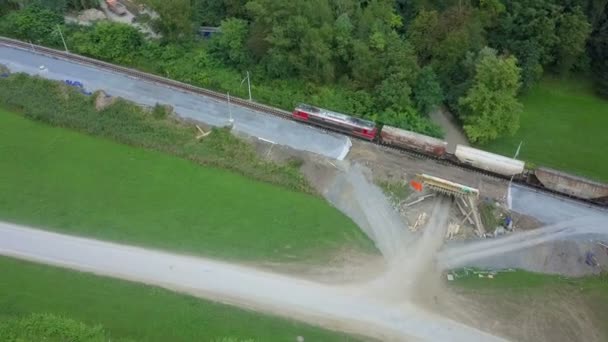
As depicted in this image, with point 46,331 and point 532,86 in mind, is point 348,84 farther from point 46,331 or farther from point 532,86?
point 46,331

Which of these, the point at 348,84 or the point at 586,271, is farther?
the point at 348,84

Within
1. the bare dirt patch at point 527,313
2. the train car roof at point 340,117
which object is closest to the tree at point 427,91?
the train car roof at point 340,117

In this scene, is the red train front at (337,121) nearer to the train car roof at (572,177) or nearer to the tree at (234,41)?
the tree at (234,41)

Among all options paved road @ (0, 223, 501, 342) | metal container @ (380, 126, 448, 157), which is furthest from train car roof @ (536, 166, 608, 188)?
paved road @ (0, 223, 501, 342)

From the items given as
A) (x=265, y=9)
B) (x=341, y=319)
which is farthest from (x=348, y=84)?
(x=341, y=319)

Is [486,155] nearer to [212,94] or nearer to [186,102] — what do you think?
[212,94]

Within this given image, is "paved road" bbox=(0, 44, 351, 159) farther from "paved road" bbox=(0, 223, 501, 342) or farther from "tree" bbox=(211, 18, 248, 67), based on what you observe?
"paved road" bbox=(0, 223, 501, 342)

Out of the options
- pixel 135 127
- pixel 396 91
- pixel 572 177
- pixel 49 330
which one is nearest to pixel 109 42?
pixel 135 127
